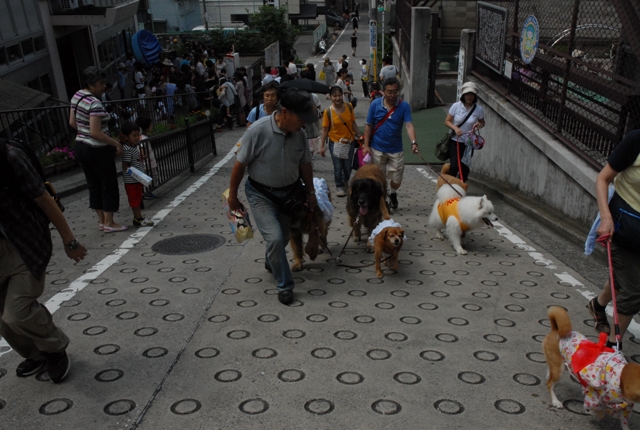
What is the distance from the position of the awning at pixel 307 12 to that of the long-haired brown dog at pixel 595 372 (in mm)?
69639

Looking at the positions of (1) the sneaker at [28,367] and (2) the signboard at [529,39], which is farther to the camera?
(2) the signboard at [529,39]

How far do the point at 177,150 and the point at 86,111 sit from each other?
4.35 metres

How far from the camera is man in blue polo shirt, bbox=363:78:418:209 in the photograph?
7.15m

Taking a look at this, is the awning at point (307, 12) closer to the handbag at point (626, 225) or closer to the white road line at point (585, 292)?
the white road line at point (585, 292)

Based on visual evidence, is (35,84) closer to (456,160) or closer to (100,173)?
(100,173)

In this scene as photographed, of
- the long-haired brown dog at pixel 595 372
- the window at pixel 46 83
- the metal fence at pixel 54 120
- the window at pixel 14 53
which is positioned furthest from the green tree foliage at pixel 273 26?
the long-haired brown dog at pixel 595 372

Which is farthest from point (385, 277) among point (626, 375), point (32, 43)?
point (32, 43)

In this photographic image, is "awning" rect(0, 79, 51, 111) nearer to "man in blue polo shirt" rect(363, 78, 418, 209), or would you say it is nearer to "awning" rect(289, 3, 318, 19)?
"man in blue polo shirt" rect(363, 78, 418, 209)

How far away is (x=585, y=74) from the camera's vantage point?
6.85 m

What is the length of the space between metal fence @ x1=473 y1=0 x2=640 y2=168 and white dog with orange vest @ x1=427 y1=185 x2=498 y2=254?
1.64 meters

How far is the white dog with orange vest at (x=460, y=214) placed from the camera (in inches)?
233

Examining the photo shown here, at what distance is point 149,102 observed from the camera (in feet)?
46.0

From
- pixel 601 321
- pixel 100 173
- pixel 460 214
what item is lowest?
pixel 601 321

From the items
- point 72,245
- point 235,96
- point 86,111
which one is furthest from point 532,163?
point 235,96
